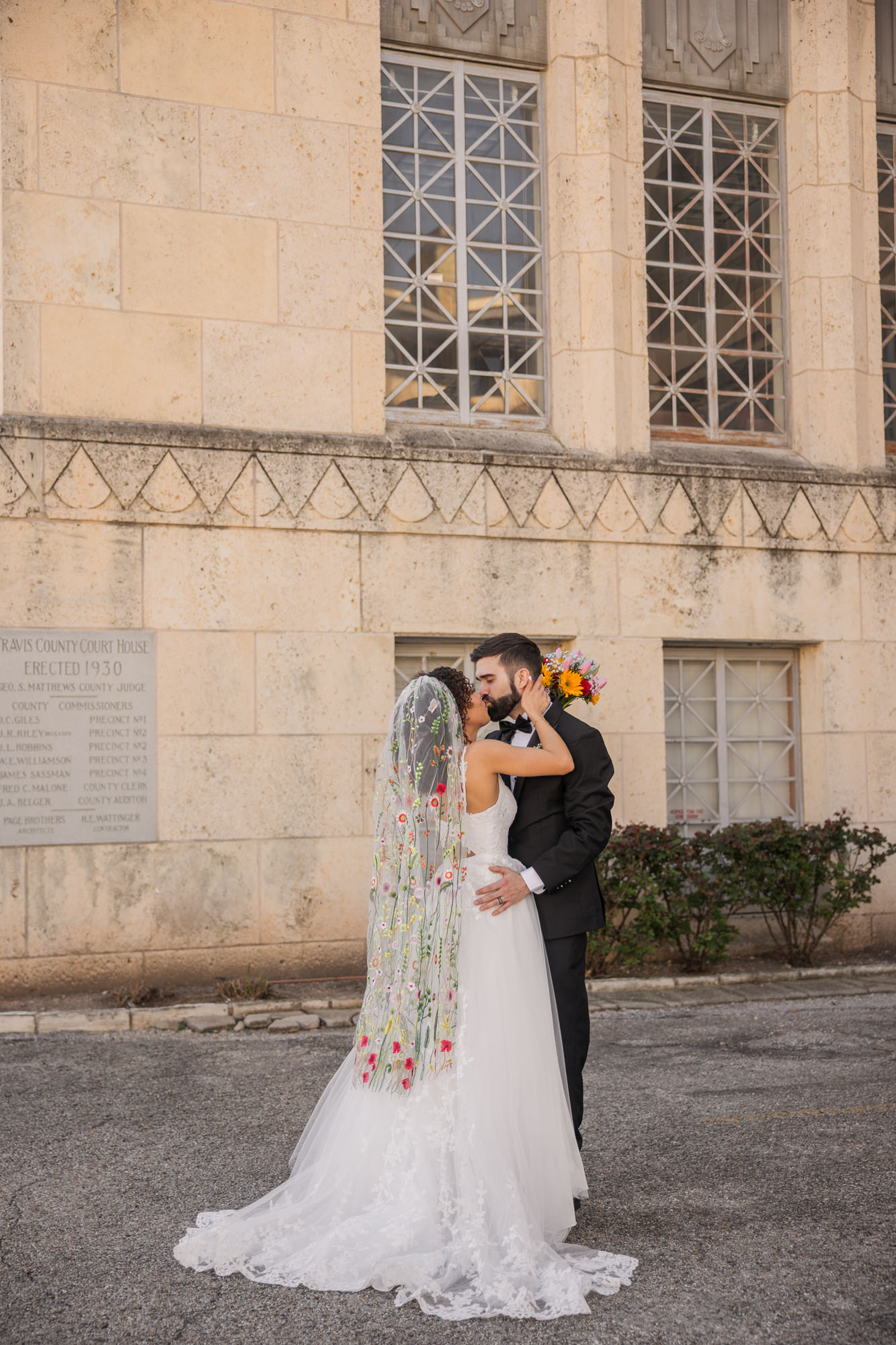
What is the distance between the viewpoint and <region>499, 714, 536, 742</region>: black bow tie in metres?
5.19

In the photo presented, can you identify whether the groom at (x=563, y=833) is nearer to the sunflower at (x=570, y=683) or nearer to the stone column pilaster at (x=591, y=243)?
the sunflower at (x=570, y=683)

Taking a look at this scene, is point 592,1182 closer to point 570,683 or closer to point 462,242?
point 570,683

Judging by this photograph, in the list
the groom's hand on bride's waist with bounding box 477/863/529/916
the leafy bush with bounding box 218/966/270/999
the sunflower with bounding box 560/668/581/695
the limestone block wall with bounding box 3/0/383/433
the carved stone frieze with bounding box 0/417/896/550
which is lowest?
the leafy bush with bounding box 218/966/270/999

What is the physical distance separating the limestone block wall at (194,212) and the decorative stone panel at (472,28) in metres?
0.57

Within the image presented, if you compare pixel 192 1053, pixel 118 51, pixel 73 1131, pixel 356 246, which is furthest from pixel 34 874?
pixel 118 51

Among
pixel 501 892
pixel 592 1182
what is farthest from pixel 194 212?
pixel 592 1182

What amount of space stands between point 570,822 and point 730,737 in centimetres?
695

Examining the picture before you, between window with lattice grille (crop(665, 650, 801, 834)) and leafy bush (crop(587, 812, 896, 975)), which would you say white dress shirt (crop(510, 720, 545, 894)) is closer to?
leafy bush (crop(587, 812, 896, 975))

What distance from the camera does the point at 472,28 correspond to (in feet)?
36.9

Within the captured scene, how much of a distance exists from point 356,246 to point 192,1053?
21.2 feet

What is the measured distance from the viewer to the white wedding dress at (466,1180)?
13.5 feet

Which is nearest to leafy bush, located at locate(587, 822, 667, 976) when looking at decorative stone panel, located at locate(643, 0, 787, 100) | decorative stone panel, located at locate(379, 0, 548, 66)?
decorative stone panel, located at locate(379, 0, 548, 66)

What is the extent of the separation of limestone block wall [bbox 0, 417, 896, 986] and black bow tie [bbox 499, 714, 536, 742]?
5072 mm

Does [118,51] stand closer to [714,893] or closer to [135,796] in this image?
[135,796]
